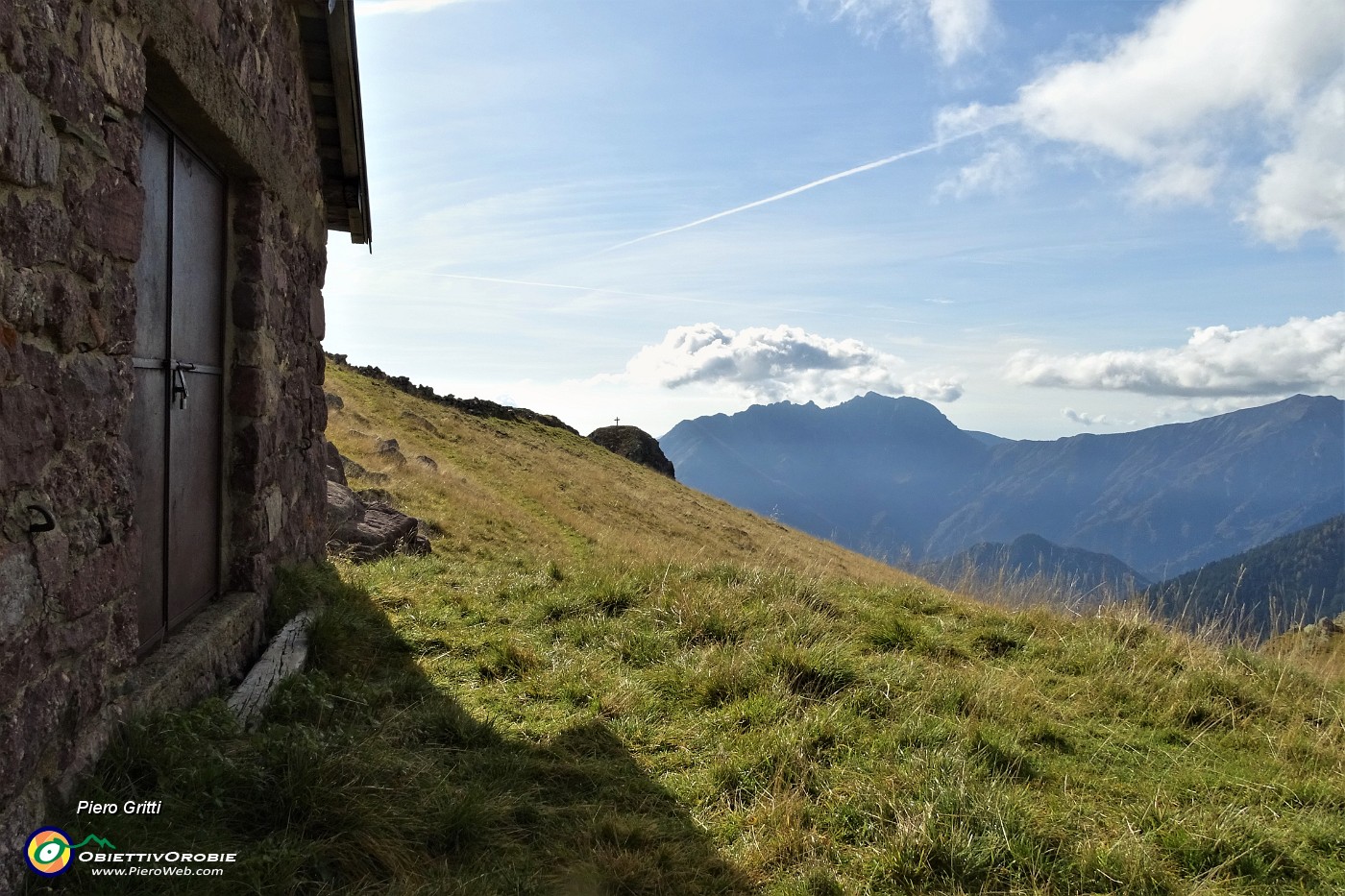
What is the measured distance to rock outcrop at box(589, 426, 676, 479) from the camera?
48.7 meters

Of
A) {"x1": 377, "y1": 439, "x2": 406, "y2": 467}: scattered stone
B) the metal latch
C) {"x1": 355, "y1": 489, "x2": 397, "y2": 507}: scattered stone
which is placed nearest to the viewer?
the metal latch

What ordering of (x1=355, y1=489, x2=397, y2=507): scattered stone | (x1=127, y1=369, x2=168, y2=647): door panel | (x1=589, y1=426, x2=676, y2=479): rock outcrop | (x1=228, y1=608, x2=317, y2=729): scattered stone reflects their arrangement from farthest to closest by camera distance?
(x1=589, y1=426, x2=676, y2=479): rock outcrop → (x1=355, y1=489, x2=397, y2=507): scattered stone → (x1=228, y1=608, x2=317, y2=729): scattered stone → (x1=127, y1=369, x2=168, y2=647): door panel

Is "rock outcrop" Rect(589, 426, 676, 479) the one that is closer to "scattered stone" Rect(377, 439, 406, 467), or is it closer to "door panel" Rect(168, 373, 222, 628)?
"scattered stone" Rect(377, 439, 406, 467)

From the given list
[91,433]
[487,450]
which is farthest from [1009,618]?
[487,450]

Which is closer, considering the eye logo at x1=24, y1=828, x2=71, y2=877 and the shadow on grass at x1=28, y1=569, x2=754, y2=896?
the eye logo at x1=24, y1=828, x2=71, y2=877

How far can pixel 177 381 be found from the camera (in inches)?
166

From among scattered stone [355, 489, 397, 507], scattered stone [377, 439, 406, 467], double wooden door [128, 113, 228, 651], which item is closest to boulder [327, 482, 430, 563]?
scattered stone [355, 489, 397, 507]

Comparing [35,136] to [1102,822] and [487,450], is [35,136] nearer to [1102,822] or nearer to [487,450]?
[1102,822]

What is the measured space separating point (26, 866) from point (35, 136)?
226 centimetres

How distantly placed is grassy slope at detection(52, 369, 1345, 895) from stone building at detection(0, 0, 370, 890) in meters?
0.46

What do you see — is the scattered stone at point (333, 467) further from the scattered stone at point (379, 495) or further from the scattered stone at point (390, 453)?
the scattered stone at point (390, 453)

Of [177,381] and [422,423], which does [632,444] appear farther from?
[177,381]

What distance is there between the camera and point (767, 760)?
4094mm

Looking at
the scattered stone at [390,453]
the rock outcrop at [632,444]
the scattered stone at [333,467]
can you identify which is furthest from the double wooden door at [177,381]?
the rock outcrop at [632,444]
